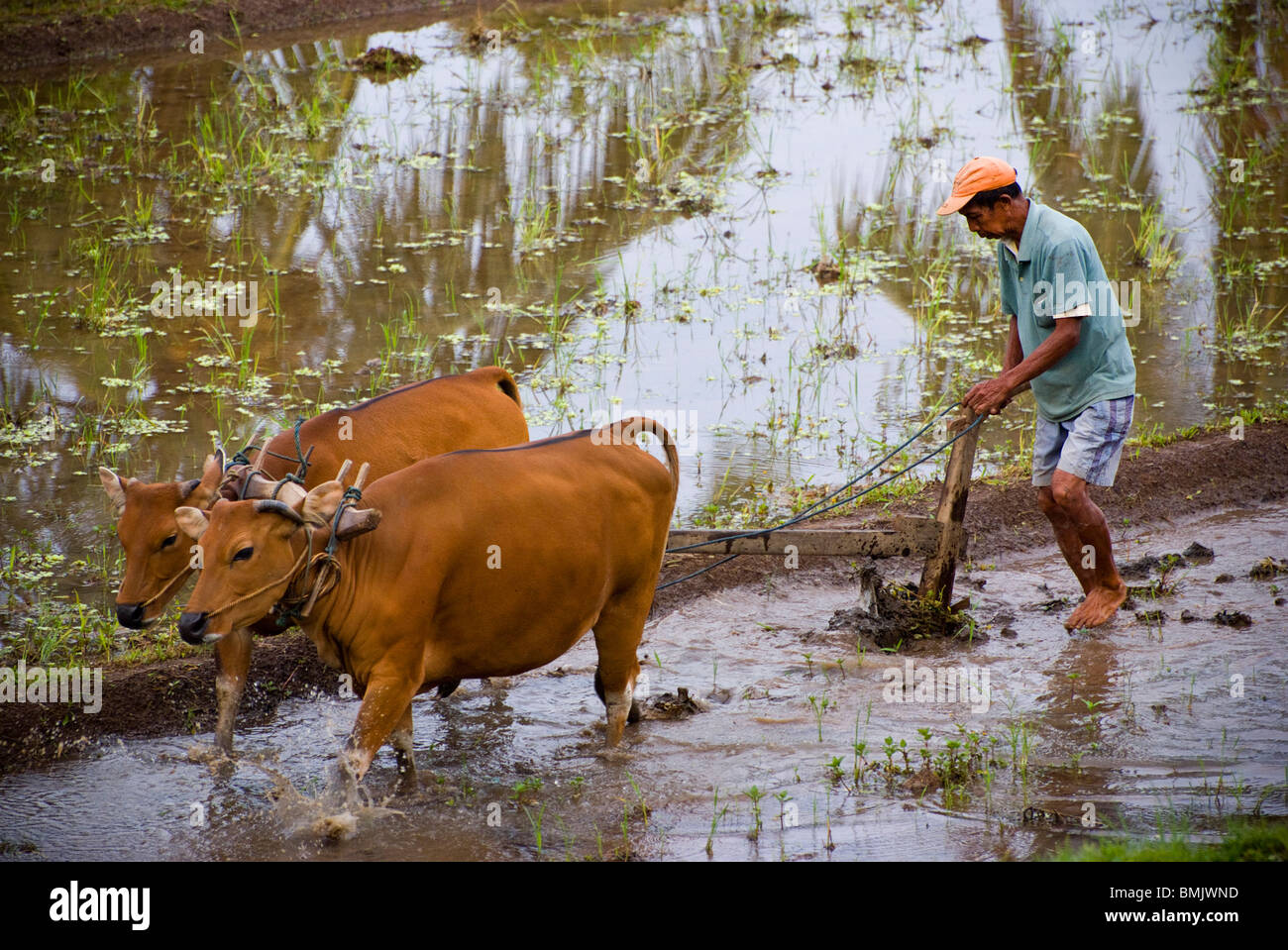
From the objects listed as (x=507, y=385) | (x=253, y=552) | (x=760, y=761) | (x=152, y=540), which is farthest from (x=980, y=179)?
(x=152, y=540)

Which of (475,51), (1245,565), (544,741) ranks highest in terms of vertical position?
(475,51)

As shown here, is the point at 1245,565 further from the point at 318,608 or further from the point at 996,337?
the point at 318,608

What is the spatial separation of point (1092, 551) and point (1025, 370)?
888mm

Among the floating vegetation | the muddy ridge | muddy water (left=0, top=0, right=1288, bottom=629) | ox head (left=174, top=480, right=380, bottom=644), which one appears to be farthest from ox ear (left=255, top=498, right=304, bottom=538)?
the floating vegetation

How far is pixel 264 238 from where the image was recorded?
970 centimetres

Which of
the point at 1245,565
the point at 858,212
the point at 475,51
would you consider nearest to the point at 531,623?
the point at 1245,565

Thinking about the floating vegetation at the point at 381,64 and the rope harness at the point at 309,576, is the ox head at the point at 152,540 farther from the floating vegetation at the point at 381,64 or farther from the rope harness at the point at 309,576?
Result: the floating vegetation at the point at 381,64

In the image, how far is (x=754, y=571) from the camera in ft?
20.3

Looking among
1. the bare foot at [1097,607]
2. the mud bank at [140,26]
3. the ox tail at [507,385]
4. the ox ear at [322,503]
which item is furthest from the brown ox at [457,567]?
the mud bank at [140,26]

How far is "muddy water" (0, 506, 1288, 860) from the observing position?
13.9ft

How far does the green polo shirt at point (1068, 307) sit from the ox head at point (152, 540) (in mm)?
3087

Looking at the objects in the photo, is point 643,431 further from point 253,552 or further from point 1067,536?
point 1067,536

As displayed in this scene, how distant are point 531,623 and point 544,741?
0.78 meters
